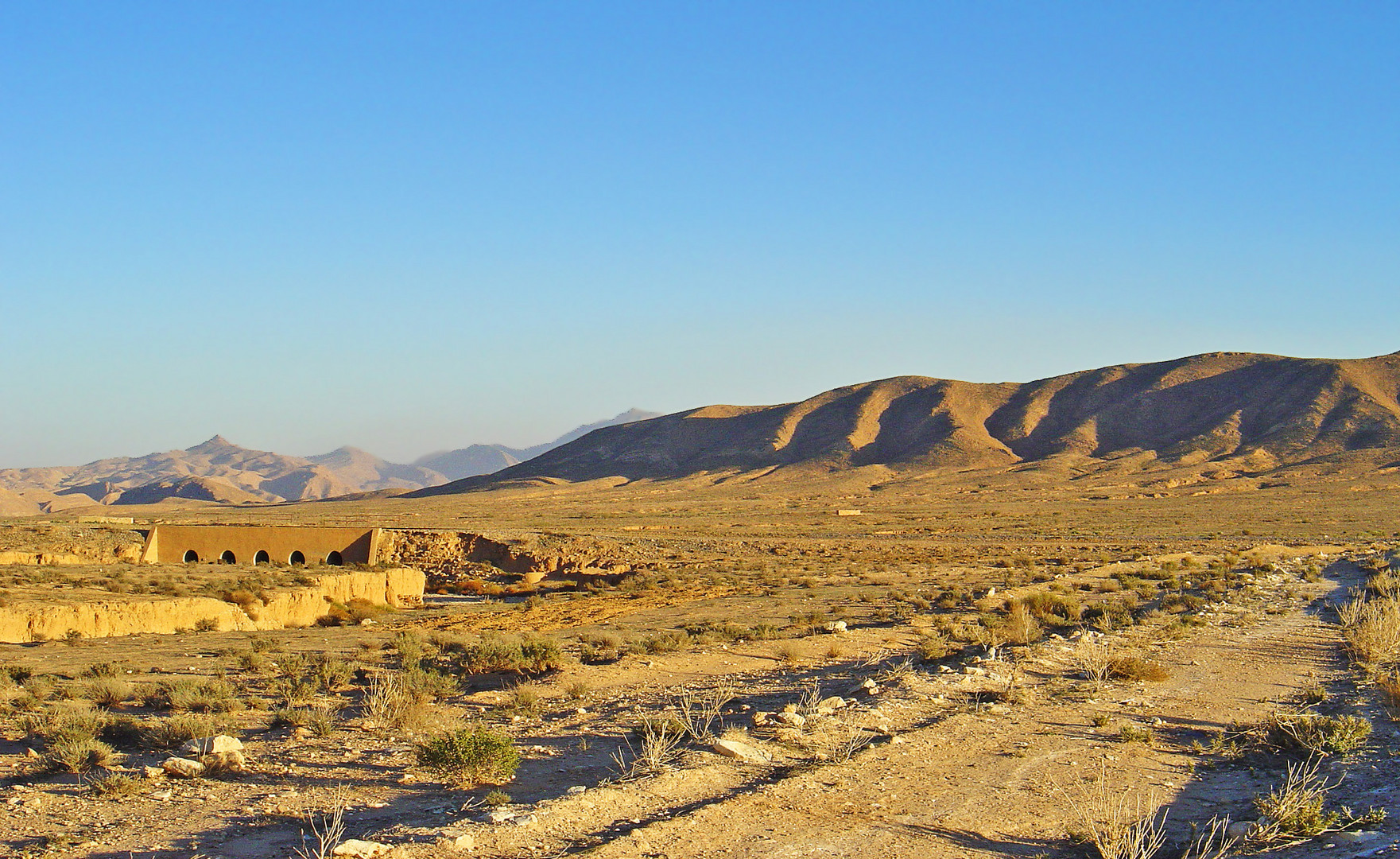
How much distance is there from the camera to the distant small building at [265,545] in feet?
124

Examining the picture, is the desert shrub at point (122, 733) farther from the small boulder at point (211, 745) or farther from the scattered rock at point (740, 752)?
the scattered rock at point (740, 752)

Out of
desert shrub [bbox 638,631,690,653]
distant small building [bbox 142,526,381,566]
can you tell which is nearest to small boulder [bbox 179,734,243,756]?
desert shrub [bbox 638,631,690,653]

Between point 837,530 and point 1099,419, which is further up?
point 1099,419

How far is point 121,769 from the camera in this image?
831cm

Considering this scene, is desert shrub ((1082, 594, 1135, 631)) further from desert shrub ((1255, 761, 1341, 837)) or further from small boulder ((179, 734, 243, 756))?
small boulder ((179, 734, 243, 756))

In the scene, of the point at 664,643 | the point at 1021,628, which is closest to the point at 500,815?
the point at 664,643

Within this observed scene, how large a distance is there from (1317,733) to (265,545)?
36.3 meters

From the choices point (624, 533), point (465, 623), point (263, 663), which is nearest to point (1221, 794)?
point (263, 663)

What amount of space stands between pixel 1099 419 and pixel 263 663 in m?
115

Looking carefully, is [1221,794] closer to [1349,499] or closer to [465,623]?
[465,623]

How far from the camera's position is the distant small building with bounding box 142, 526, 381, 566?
37719mm

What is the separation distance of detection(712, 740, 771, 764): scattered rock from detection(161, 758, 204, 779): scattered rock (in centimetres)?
427

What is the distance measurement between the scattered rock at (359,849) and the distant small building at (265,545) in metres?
32.9

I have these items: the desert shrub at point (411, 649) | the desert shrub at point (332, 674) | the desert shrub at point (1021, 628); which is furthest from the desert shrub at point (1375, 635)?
the desert shrub at point (332, 674)
